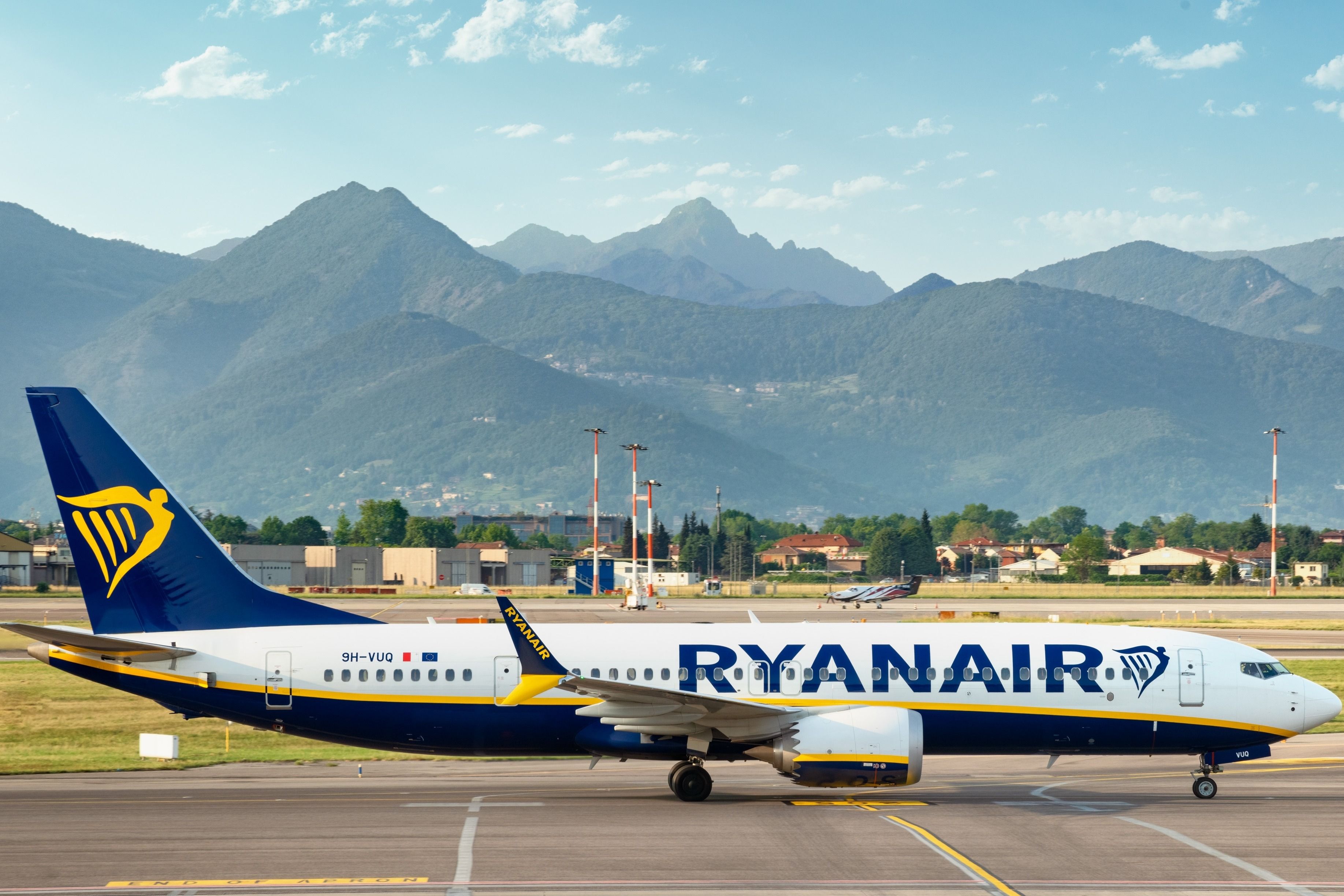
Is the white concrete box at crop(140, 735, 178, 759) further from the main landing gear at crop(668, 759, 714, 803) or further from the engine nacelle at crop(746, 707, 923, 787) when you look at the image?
the engine nacelle at crop(746, 707, 923, 787)

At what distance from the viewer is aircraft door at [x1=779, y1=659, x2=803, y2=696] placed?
29.1 metres

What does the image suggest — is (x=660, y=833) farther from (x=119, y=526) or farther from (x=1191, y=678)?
(x=119, y=526)

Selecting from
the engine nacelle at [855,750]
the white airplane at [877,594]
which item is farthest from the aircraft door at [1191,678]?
the white airplane at [877,594]

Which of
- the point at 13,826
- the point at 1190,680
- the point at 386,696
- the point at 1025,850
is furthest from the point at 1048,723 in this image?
the point at 13,826

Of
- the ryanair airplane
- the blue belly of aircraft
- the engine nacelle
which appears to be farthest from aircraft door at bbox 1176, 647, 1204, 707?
the engine nacelle

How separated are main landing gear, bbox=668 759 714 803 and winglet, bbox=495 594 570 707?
3880 millimetres

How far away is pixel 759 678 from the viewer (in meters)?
29.2

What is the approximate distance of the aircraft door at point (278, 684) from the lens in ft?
94.8

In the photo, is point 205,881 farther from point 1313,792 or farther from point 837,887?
point 1313,792

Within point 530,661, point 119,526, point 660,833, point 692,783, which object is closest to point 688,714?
point 692,783

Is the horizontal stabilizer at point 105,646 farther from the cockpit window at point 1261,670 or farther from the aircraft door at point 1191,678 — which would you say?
the cockpit window at point 1261,670

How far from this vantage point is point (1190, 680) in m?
30.0

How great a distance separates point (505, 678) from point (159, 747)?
43.8 feet

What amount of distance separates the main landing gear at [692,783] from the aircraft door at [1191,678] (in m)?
10.6
